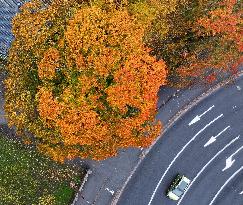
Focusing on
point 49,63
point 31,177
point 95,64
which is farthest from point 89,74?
point 31,177

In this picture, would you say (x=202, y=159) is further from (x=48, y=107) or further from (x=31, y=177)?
(x=48, y=107)

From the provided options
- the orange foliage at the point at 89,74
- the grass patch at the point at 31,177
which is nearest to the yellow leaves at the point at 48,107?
the orange foliage at the point at 89,74

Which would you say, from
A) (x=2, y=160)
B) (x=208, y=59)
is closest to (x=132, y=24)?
(x=208, y=59)

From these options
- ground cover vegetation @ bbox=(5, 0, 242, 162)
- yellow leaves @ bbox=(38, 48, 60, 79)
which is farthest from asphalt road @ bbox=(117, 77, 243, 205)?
yellow leaves @ bbox=(38, 48, 60, 79)

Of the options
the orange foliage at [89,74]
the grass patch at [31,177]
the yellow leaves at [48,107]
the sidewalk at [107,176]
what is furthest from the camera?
the sidewalk at [107,176]

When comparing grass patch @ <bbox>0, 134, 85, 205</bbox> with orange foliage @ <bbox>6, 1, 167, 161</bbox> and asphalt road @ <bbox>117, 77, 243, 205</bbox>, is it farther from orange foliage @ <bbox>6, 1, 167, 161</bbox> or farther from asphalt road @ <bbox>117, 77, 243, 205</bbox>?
orange foliage @ <bbox>6, 1, 167, 161</bbox>

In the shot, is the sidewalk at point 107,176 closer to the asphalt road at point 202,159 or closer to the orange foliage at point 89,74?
the asphalt road at point 202,159
